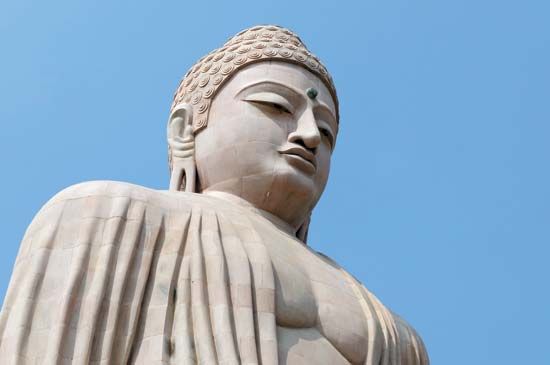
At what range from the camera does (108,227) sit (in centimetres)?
1255

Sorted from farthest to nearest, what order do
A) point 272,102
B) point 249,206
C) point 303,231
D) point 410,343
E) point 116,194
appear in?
1. point 303,231
2. point 272,102
3. point 249,206
4. point 410,343
5. point 116,194

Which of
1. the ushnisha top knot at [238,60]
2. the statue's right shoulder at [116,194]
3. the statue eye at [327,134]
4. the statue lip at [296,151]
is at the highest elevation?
the ushnisha top knot at [238,60]

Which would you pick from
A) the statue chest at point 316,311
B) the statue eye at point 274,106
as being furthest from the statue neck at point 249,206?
the statue eye at point 274,106

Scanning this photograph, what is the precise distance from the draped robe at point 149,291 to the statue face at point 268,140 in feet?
2.61

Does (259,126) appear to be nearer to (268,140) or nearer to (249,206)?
(268,140)

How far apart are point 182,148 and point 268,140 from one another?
986mm

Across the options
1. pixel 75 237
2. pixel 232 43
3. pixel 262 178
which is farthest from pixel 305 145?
pixel 75 237

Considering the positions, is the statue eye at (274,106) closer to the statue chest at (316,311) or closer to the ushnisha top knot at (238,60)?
the ushnisha top knot at (238,60)

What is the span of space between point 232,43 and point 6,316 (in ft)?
14.5

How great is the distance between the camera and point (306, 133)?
14188 mm

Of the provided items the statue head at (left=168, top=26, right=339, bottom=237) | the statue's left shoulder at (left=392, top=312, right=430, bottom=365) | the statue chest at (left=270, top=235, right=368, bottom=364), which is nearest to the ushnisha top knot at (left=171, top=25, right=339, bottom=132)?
the statue head at (left=168, top=26, right=339, bottom=237)

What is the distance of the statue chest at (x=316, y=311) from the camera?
12.6 metres

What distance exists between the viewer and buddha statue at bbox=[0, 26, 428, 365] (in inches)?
469

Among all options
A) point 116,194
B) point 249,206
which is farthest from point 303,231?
point 116,194
